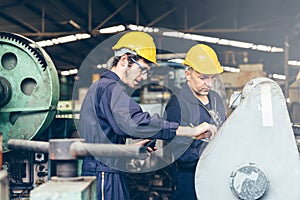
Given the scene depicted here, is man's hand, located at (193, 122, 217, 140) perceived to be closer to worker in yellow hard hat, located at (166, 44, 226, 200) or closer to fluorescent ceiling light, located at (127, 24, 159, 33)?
worker in yellow hard hat, located at (166, 44, 226, 200)

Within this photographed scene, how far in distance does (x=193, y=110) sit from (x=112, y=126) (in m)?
0.56

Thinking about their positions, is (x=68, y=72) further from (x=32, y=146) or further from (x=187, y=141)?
(x=32, y=146)

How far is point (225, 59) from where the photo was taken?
7.34 metres

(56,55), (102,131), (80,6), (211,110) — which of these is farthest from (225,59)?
(102,131)

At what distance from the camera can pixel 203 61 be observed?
2.10 meters

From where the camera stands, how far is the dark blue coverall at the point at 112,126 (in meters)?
1.48

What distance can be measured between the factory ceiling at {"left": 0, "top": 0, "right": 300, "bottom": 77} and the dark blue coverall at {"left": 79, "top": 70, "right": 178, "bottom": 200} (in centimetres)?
397

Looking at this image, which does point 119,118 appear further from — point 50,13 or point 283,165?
point 50,13

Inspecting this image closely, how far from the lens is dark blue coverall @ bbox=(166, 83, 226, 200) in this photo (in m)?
1.91

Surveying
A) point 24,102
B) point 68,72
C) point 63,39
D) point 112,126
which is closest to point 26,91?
point 24,102

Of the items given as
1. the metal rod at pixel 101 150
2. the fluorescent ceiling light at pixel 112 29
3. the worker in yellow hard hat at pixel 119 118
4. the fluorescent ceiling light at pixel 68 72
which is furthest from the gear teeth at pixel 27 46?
the fluorescent ceiling light at pixel 68 72

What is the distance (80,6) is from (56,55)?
266 centimetres

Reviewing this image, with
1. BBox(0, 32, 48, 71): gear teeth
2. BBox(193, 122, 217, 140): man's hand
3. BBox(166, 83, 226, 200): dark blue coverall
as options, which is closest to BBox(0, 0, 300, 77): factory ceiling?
BBox(166, 83, 226, 200): dark blue coverall

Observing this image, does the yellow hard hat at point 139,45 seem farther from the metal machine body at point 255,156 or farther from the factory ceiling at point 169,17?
Answer: the factory ceiling at point 169,17
